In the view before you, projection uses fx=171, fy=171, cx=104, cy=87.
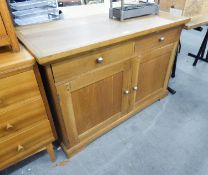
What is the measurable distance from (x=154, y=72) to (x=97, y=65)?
0.61 metres

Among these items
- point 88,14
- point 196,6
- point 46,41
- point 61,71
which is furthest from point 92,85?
point 196,6

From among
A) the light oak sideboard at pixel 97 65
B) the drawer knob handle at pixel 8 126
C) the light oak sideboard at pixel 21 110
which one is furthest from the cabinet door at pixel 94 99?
the drawer knob handle at pixel 8 126

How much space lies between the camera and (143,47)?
1.11 m

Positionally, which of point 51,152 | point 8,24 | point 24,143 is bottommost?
point 51,152

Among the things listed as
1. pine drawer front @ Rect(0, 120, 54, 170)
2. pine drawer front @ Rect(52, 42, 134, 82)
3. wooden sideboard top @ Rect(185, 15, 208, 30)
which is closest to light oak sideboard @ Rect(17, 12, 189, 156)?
pine drawer front @ Rect(52, 42, 134, 82)

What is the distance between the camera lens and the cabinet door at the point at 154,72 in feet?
4.07

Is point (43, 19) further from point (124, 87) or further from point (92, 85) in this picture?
point (124, 87)

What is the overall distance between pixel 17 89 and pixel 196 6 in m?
1.72

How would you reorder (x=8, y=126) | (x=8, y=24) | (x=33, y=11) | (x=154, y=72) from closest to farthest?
(x=8, y=24) → (x=8, y=126) → (x=33, y=11) → (x=154, y=72)

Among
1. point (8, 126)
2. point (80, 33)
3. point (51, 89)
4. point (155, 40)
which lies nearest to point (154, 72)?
point (155, 40)

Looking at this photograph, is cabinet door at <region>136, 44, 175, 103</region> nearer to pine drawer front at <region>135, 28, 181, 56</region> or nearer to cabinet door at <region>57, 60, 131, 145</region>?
pine drawer front at <region>135, 28, 181, 56</region>

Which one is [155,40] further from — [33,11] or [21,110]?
[21,110]

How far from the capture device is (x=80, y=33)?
3.01 ft

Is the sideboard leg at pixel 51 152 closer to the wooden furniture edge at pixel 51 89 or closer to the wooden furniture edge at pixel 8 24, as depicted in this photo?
the wooden furniture edge at pixel 51 89
